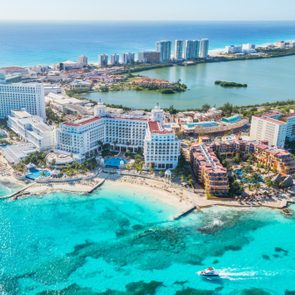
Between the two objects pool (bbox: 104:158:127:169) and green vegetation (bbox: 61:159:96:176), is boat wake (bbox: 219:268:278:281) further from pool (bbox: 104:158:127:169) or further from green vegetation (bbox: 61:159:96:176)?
green vegetation (bbox: 61:159:96:176)

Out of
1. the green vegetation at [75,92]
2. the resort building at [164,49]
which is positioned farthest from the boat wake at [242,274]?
the resort building at [164,49]

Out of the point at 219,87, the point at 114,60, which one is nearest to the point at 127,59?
the point at 114,60

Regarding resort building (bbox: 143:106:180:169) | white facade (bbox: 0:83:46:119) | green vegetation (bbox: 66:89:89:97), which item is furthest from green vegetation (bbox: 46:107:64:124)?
resort building (bbox: 143:106:180:169)

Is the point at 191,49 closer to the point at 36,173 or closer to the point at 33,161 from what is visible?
the point at 33,161

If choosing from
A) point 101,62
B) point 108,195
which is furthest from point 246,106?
point 101,62

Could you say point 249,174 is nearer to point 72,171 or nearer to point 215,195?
point 215,195
